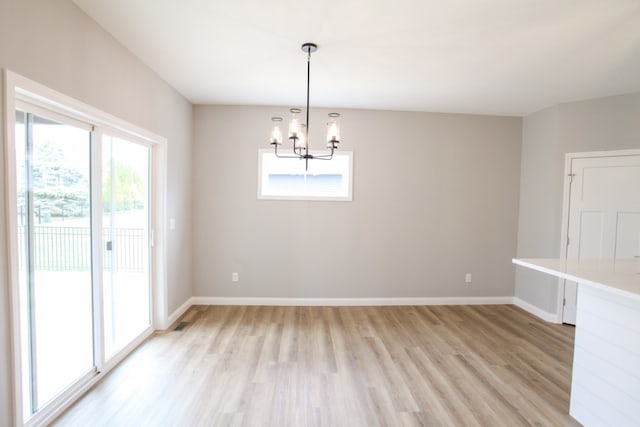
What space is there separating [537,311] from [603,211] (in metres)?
1.50

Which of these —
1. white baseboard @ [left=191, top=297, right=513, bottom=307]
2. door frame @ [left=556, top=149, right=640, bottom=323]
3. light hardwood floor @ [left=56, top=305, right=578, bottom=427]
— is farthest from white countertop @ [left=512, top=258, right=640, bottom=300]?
white baseboard @ [left=191, top=297, right=513, bottom=307]

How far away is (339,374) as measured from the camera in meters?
2.63

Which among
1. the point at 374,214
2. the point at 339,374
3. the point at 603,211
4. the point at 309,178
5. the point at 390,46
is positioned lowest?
the point at 339,374

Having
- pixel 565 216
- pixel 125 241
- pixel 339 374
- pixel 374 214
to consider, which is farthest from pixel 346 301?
pixel 565 216

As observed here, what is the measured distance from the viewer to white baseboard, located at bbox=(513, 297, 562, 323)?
386 centimetres

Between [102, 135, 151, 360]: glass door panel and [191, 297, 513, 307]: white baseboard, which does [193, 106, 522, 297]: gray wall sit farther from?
[102, 135, 151, 360]: glass door panel

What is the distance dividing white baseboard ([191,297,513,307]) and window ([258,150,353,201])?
4.80 ft

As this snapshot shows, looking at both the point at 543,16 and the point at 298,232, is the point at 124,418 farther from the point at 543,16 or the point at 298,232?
the point at 543,16

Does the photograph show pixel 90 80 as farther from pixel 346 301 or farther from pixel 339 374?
pixel 346 301

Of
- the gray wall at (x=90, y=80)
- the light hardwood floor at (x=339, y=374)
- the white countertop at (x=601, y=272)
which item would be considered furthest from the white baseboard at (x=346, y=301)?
the white countertop at (x=601, y=272)

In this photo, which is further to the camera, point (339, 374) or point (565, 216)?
point (565, 216)

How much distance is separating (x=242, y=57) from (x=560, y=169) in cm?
398

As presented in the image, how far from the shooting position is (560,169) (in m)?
3.82

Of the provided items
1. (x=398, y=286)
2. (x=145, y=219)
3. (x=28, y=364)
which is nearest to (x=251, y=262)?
(x=145, y=219)
